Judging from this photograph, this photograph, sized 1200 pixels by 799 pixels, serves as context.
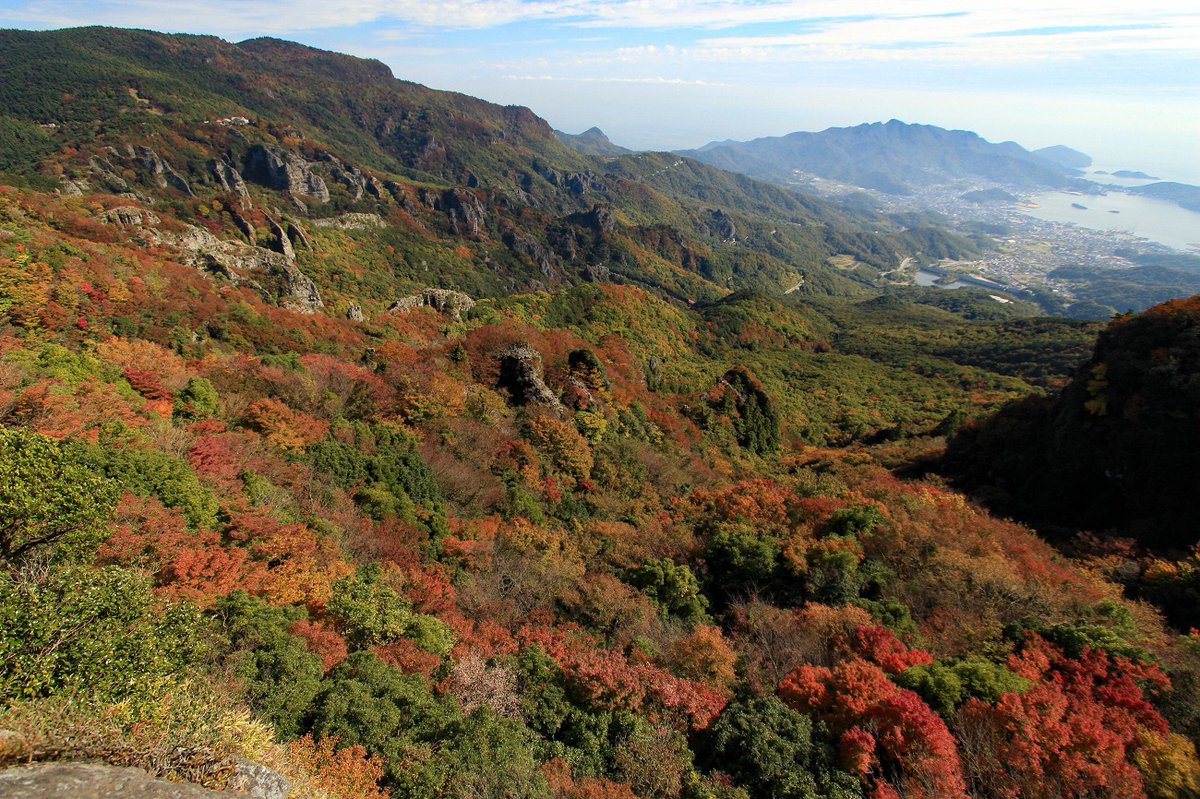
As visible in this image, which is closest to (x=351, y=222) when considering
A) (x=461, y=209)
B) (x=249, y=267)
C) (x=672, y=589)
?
(x=461, y=209)

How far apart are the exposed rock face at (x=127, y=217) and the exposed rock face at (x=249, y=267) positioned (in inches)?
119

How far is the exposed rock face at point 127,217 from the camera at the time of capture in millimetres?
54500

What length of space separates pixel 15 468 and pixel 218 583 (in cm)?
570

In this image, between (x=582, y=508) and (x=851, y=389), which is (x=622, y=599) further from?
(x=851, y=389)

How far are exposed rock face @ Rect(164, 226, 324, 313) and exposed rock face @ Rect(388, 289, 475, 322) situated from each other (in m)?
10.1

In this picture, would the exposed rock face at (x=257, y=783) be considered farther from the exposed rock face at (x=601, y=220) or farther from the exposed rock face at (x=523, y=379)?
the exposed rock face at (x=601, y=220)

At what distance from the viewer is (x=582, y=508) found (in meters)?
34.4

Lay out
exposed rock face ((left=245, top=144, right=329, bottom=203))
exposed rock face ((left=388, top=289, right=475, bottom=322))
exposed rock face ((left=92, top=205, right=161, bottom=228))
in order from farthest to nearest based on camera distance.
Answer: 1. exposed rock face ((left=245, top=144, right=329, bottom=203))
2. exposed rock face ((left=388, top=289, right=475, bottom=322))
3. exposed rock face ((left=92, top=205, right=161, bottom=228))

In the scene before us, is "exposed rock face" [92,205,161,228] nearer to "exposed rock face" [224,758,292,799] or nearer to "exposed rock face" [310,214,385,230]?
"exposed rock face" [224,758,292,799]


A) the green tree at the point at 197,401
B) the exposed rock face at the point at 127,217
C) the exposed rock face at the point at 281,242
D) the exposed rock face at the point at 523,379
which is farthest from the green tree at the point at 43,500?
the exposed rock face at the point at 281,242

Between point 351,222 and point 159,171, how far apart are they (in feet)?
129

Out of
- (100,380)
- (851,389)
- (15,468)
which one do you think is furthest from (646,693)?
(851,389)

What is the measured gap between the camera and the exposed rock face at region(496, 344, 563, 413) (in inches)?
1665

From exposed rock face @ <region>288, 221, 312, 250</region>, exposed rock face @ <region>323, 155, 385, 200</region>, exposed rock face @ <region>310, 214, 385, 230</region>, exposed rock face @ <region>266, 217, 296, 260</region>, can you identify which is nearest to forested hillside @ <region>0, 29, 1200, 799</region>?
exposed rock face @ <region>266, 217, 296, 260</region>
